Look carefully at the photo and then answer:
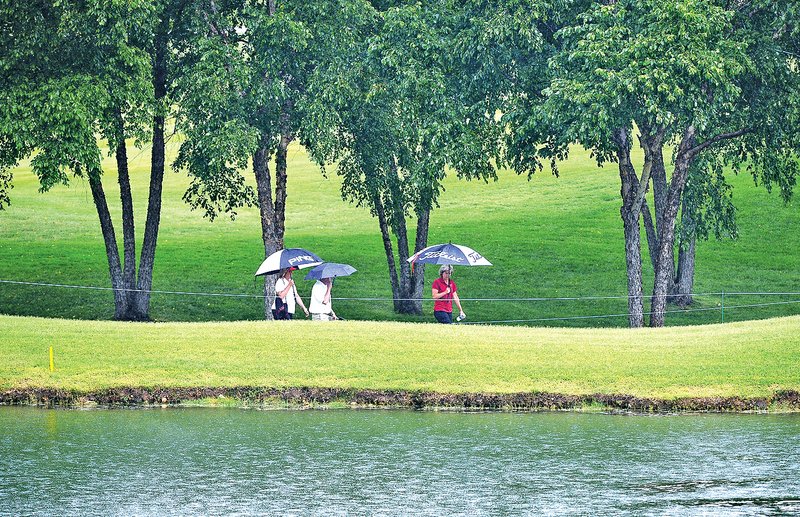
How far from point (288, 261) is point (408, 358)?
24.3ft

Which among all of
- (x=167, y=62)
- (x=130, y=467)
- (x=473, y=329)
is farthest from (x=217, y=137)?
(x=130, y=467)

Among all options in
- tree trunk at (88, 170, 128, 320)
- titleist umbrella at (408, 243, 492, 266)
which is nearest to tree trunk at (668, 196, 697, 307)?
titleist umbrella at (408, 243, 492, 266)

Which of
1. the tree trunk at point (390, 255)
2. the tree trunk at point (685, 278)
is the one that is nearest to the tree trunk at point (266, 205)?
the tree trunk at point (390, 255)

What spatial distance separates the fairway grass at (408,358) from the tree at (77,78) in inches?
279

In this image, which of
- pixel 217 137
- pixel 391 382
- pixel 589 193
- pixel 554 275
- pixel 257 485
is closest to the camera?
pixel 257 485

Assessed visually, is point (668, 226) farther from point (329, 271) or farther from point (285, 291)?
point (285, 291)

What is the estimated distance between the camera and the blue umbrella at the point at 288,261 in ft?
107

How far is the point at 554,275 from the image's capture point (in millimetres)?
54281

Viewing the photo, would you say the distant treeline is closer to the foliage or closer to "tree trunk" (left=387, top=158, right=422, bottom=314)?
the foliage

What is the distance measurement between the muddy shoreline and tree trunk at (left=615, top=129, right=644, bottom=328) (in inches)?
561

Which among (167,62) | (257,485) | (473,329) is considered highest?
(167,62)

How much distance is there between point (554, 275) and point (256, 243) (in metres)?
15.8

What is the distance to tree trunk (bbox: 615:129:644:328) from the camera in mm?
37750

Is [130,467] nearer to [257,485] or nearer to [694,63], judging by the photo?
[257,485]
